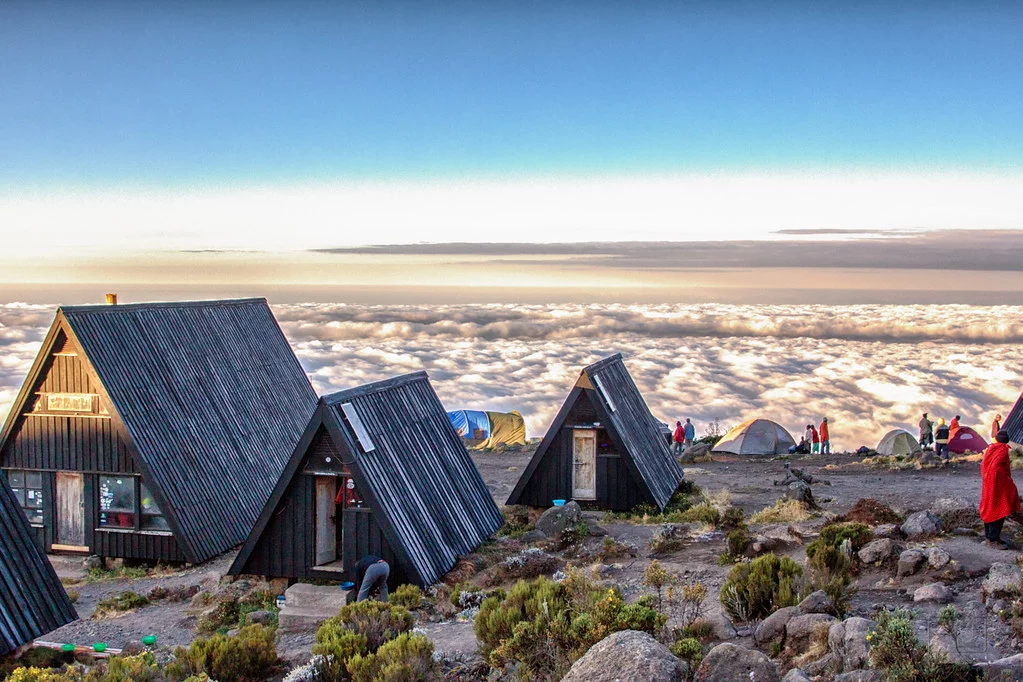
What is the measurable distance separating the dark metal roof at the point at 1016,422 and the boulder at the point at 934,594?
22.2 meters

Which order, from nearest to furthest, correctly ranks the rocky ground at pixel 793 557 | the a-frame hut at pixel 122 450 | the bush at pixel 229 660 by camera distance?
the rocky ground at pixel 793 557, the bush at pixel 229 660, the a-frame hut at pixel 122 450

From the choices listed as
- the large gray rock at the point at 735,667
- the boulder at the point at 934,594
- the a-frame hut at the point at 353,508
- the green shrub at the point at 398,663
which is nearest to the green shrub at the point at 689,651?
the large gray rock at the point at 735,667

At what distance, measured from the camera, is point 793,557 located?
16.1 meters

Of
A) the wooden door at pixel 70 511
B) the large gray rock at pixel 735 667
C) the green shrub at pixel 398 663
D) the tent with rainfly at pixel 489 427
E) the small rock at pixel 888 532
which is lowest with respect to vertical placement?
the tent with rainfly at pixel 489 427

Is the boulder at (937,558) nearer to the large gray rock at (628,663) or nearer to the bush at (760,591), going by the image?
the bush at (760,591)

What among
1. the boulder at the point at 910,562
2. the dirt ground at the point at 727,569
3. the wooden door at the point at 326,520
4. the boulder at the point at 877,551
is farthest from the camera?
the wooden door at the point at 326,520

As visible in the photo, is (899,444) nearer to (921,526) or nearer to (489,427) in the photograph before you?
(489,427)

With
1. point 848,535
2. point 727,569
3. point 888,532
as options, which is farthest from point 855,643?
point 888,532

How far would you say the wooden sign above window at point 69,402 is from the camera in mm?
21109

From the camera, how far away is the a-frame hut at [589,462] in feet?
75.3

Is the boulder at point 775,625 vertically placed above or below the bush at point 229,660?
above

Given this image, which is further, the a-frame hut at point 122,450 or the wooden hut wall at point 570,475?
the wooden hut wall at point 570,475

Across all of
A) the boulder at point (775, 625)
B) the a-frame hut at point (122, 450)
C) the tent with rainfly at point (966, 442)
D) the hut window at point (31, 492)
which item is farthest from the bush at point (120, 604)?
the tent with rainfly at point (966, 442)

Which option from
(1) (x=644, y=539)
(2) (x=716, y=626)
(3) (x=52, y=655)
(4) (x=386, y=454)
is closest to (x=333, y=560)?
(4) (x=386, y=454)
